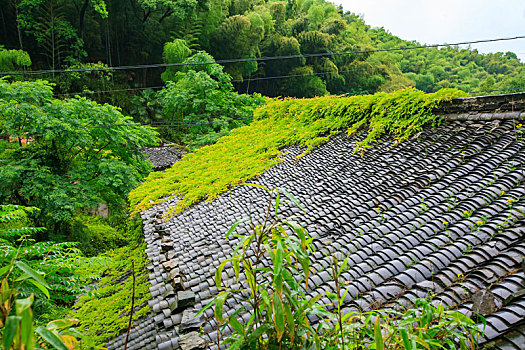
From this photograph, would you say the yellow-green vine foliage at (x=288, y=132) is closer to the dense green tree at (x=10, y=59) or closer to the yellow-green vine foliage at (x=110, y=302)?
the yellow-green vine foliage at (x=110, y=302)

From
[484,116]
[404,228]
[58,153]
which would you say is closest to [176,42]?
[58,153]

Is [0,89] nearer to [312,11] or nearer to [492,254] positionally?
[492,254]

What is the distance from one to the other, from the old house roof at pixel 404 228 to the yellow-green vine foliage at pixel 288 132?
1.48 ft

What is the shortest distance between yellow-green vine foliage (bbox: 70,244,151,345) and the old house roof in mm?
334

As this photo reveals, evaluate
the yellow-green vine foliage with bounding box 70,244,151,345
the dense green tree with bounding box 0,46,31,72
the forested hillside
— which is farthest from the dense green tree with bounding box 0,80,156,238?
the forested hillside

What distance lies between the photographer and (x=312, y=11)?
34062 millimetres

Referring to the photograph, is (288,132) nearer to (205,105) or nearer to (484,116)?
(484,116)

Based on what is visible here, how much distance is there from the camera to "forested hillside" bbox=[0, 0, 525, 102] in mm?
20250

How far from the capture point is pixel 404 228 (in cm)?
343

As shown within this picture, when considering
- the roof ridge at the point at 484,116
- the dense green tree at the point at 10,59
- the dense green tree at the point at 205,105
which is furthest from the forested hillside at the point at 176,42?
the roof ridge at the point at 484,116

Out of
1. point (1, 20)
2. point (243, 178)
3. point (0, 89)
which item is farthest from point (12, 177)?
point (1, 20)

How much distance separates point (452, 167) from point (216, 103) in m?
14.0

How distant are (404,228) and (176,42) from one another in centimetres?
2239

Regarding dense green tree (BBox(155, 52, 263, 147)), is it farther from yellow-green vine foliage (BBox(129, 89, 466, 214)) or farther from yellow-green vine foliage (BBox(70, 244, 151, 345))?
yellow-green vine foliage (BBox(70, 244, 151, 345))
